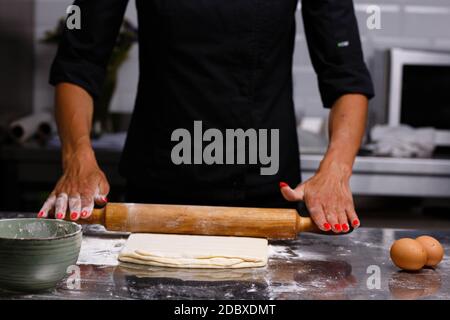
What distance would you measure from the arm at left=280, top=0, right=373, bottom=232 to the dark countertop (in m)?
0.18

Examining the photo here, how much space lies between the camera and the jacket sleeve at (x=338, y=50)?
150 cm

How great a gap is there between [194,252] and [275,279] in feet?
0.46

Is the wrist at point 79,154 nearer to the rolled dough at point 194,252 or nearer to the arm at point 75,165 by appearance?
the arm at point 75,165

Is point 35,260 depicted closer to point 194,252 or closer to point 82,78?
point 194,252

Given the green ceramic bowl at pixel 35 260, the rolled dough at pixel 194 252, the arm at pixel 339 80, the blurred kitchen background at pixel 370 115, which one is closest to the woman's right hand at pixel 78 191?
the rolled dough at pixel 194 252

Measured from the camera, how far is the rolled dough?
1.07 metres

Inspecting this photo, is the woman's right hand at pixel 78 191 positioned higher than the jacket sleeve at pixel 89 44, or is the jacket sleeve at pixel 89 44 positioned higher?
the jacket sleeve at pixel 89 44

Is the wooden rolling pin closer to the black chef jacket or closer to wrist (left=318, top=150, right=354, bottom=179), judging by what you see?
wrist (left=318, top=150, right=354, bottom=179)

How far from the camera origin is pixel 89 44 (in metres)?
1.50

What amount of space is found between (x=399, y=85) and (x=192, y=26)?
4.49 ft

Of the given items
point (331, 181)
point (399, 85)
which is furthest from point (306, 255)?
point (399, 85)

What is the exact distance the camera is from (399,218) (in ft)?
7.70

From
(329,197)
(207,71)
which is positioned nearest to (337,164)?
A: (329,197)
